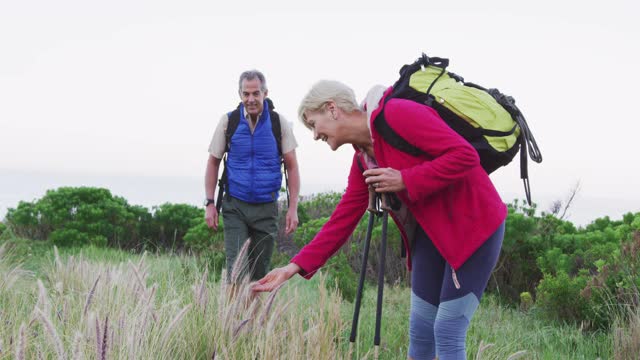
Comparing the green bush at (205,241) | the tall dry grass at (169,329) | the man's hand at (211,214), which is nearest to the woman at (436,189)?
the tall dry grass at (169,329)

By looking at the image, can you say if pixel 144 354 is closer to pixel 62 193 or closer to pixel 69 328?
pixel 69 328

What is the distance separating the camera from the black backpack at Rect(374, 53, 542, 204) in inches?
111

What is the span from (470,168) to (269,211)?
3.21 m

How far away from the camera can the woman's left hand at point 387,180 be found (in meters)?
2.69

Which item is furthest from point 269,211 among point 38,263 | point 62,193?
point 62,193

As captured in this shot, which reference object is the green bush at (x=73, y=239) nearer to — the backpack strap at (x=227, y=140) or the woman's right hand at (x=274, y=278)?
the backpack strap at (x=227, y=140)

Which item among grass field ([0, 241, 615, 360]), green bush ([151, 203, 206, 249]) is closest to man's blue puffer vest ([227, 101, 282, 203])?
grass field ([0, 241, 615, 360])

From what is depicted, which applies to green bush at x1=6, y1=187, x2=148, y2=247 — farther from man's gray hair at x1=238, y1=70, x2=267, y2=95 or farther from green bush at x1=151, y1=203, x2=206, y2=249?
man's gray hair at x1=238, y1=70, x2=267, y2=95

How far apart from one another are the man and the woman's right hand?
2317 millimetres

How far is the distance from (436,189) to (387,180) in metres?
0.21

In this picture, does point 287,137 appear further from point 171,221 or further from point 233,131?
point 171,221

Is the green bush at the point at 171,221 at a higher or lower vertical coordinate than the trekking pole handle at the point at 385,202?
lower

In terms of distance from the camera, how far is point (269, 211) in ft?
18.5

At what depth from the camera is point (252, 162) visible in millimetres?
5531
